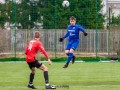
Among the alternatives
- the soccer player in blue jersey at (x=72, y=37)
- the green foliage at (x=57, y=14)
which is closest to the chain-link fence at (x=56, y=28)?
the green foliage at (x=57, y=14)

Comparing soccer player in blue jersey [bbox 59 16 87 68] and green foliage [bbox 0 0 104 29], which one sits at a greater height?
green foliage [bbox 0 0 104 29]

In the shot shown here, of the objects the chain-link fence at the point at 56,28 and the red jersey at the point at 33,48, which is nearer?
the red jersey at the point at 33,48

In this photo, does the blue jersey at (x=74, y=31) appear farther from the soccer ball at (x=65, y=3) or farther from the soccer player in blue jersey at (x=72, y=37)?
the soccer ball at (x=65, y=3)

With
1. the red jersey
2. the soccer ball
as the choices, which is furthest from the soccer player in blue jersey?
the soccer ball

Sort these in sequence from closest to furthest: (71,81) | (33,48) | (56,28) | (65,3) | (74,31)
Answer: (33,48), (71,81), (74,31), (56,28), (65,3)

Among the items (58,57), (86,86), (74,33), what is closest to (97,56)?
(58,57)

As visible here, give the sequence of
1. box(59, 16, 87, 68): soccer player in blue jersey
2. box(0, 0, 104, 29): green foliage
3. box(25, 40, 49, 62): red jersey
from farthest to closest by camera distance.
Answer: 1. box(0, 0, 104, 29): green foliage
2. box(59, 16, 87, 68): soccer player in blue jersey
3. box(25, 40, 49, 62): red jersey

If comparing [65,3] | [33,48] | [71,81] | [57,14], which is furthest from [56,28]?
[33,48]

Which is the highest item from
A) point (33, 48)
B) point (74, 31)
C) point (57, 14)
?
point (57, 14)

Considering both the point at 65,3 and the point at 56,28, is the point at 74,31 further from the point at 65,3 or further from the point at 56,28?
the point at 65,3

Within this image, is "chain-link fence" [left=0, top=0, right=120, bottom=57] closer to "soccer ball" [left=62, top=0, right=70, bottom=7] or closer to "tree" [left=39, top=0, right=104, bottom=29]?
"tree" [left=39, top=0, right=104, bottom=29]

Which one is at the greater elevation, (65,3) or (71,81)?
(65,3)

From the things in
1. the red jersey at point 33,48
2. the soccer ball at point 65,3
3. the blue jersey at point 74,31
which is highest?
the soccer ball at point 65,3

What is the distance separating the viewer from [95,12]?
30.4 m
